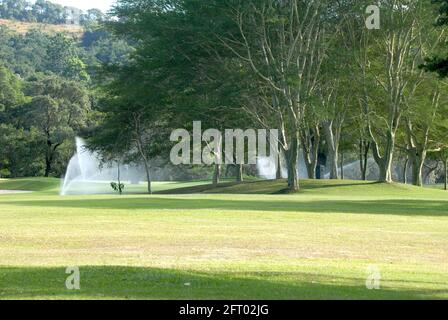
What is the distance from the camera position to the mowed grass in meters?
14.8

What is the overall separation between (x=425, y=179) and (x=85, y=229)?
8871 centimetres

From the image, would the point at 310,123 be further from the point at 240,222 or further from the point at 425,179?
the point at 425,179

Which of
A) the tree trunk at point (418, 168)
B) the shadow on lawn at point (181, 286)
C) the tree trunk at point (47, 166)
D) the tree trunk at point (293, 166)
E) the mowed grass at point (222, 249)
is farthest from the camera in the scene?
the tree trunk at point (47, 166)

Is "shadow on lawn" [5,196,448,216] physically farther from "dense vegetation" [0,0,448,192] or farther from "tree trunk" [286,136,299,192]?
"tree trunk" [286,136,299,192]

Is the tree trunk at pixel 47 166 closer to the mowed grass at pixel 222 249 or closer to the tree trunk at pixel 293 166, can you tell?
the tree trunk at pixel 293 166

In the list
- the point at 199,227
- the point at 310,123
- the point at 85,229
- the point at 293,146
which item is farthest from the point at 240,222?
the point at 310,123

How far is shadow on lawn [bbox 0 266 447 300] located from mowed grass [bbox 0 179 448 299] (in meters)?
0.02

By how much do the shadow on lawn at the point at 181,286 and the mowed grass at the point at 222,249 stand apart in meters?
0.02

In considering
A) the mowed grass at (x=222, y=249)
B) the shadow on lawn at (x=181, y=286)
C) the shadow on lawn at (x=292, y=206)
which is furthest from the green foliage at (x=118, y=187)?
the shadow on lawn at (x=181, y=286)

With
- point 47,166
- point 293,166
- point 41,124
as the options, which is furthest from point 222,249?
Result: point 47,166

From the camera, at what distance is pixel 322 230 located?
2962 cm

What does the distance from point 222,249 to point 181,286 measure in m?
7.86

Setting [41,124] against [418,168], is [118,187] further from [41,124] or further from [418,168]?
[41,124]

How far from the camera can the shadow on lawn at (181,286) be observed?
13906mm
